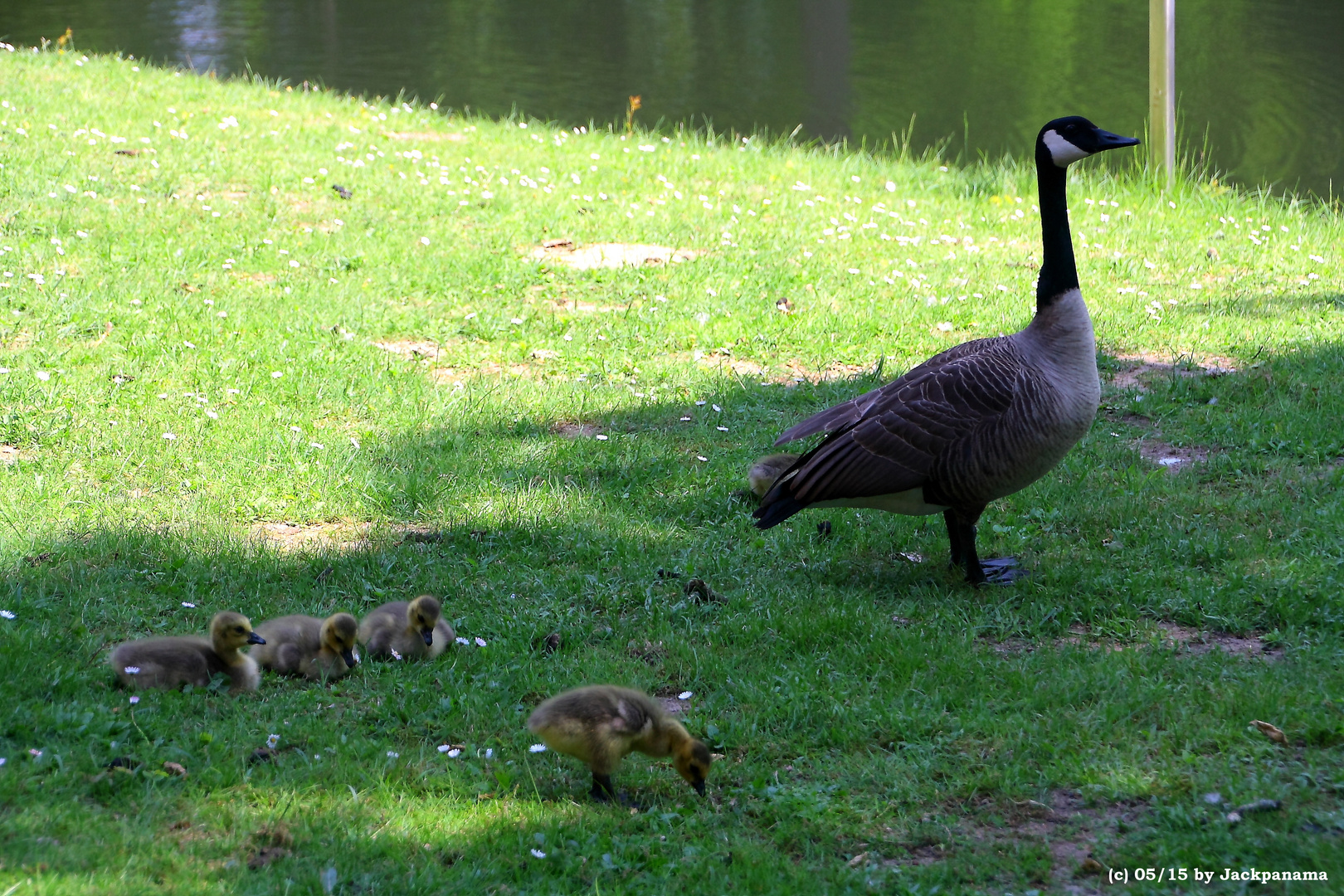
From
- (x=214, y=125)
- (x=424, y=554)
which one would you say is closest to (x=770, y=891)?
(x=424, y=554)

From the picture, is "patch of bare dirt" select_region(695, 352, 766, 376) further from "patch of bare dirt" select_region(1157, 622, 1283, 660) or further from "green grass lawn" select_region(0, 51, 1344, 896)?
"patch of bare dirt" select_region(1157, 622, 1283, 660)

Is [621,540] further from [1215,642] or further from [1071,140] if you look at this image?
[1071,140]

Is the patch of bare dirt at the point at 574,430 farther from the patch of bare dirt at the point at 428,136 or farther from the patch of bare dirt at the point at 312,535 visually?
the patch of bare dirt at the point at 428,136

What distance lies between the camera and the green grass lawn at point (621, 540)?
3885 mm

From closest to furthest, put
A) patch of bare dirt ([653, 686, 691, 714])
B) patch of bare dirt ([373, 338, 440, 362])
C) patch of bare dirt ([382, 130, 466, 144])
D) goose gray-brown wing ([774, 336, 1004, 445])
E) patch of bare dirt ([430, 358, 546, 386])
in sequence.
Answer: patch of bare dirt ([653, 686, 691, 714]), goose gray-brown wing ([774, 336, 1004, 445]), patch of bare dirt ([430, 358, 546, 386]), patch of bare dirt ([373, 338, 440, 362]), patch of bare dirt ([382, 130, 466, 144])

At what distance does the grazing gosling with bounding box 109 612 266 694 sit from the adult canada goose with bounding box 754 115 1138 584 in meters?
2.23

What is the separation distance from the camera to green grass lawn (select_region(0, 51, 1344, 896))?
388cm

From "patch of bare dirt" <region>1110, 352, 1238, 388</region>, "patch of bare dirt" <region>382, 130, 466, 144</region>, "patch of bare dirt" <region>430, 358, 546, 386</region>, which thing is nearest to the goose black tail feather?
"patch of bare dirt" <region>430, 358, 546, 386</region>

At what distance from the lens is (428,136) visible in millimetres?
14297

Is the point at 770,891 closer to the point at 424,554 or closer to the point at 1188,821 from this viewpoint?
the point at 1188,821

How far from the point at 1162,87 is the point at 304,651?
10.8 metres

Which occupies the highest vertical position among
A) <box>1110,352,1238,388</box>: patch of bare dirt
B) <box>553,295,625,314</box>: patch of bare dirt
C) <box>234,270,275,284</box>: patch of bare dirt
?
<box>234,270,275,284</box>: patch of bare dirt

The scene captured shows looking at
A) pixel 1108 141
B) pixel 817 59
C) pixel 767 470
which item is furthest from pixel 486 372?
pixel 817 59

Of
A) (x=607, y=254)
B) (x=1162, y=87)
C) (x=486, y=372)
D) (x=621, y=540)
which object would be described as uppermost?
(x=1162, y=87)
